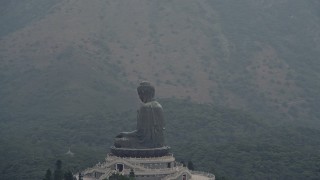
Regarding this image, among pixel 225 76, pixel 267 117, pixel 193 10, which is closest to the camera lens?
pixel 267 117

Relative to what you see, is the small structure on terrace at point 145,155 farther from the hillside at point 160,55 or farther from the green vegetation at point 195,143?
the hillside at point 160,55

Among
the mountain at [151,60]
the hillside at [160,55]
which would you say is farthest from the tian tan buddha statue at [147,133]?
the hillside at [160,55]

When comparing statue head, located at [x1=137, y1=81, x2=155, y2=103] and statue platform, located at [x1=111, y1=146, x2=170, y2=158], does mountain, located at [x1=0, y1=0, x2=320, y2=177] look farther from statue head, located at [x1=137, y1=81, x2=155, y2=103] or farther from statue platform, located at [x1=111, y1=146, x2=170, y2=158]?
statue platform, located at [x1=111, y1=146, x2=170, y2=158]

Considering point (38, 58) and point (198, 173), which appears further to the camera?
point (38, 58)

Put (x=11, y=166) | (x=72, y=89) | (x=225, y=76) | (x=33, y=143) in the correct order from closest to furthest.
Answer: (x=11, y=166) < (x=33, y=143) < (x=72, y=89) < (x=225, y=76)

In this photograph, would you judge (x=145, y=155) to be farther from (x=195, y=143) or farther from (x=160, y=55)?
(x=160, y=55)

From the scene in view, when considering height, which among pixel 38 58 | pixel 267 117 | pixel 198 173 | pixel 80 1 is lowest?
pixel 198 173

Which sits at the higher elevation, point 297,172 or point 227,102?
point 227,102

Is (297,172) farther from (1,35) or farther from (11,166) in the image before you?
(1,35)

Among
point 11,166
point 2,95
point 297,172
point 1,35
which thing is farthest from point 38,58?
point 297,172
